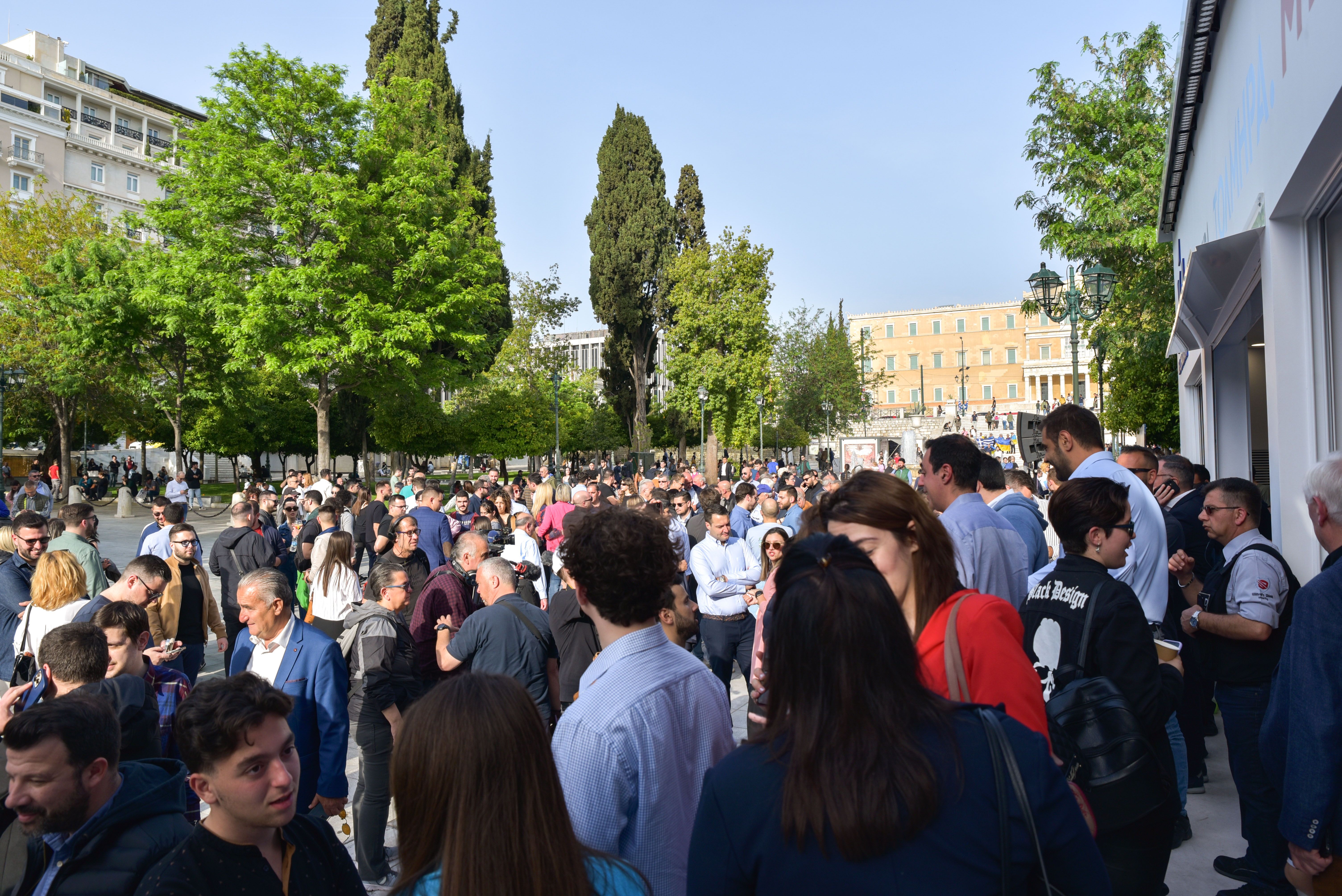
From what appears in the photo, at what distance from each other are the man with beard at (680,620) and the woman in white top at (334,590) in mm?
2366

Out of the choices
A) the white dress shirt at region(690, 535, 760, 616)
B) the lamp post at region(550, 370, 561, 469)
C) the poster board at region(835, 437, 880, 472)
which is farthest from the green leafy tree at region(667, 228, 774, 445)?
the white dress shirt at region(690, 535, 760, 616)

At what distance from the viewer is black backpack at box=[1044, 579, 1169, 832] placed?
2404mm

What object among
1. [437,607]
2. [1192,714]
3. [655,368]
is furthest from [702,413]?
[437,607]

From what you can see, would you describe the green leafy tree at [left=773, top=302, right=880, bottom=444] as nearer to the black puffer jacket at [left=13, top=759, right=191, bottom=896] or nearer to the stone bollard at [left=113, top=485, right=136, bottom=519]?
the stone bollard at [left=113, top=485, right=136, bottom=519]

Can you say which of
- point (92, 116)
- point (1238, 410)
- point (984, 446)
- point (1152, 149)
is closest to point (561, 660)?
point (1238, 410)

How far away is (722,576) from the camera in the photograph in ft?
22.6

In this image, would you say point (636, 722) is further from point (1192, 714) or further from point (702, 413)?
point (702, 413)

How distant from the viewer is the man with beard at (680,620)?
412 centimetres

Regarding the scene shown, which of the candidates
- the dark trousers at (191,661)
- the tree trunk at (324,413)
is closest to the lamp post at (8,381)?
the tree trunk at (324,413)

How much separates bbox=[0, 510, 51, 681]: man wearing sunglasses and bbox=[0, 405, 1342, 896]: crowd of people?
0.20 ft

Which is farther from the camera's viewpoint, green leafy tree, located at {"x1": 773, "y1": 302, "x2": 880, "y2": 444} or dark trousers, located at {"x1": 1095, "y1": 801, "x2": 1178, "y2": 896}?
green leafy tree, located at {"x1": 773, "y1": 302, "x2": 880, "y2": 444}

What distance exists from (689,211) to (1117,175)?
3247 centimetres

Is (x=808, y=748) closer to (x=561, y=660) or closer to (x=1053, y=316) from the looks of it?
(x=561, y=660)

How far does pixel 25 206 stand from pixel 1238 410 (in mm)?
44981
